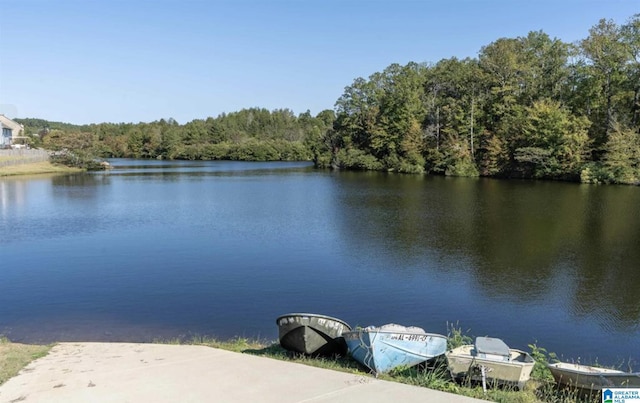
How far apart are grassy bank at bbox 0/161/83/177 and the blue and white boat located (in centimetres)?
6763

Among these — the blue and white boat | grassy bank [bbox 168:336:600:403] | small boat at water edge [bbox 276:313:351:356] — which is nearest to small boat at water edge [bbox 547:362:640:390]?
grassy bank [bbox 168:336:600:403]

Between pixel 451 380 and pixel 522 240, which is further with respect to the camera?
pixel 522 240

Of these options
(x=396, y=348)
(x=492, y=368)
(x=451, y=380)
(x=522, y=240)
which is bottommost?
(x=522, y=240)

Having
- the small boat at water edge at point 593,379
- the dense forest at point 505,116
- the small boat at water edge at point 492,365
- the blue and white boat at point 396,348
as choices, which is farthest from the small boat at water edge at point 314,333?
the dense forest at point 505,116

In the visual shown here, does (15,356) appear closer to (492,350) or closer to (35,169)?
(492,350)

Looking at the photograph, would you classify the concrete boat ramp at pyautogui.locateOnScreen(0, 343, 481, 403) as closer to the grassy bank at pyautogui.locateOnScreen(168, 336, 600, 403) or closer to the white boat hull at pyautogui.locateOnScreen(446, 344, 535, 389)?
the grassy bank at pyautogui.locateOnScreen(168, 336, 600, 403)

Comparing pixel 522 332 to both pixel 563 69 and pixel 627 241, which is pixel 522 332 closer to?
pixel 627 241

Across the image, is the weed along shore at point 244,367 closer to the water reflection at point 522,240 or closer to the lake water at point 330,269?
the lake water at point 330,269

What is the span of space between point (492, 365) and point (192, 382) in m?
4.57

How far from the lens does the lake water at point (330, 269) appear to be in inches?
523

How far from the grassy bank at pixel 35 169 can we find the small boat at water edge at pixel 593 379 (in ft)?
229

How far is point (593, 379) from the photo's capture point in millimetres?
7125

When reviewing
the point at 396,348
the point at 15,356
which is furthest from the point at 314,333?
the point at 15,356

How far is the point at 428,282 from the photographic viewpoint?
16984 millimetres
